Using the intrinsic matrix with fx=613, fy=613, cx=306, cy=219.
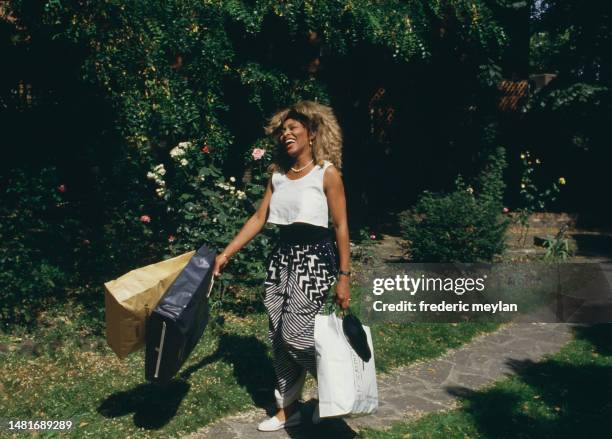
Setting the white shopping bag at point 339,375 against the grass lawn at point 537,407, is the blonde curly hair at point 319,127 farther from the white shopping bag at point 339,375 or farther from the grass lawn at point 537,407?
the grass lawn at point 537,407

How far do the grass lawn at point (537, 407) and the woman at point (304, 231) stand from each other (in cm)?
91

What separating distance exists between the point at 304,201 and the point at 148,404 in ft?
5.97

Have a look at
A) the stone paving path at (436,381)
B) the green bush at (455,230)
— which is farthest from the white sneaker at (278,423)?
the green bush at (455,230)

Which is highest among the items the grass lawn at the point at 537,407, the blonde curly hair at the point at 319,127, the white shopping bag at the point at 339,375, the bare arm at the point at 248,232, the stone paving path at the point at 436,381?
the blonde curly hair at the point at 319,127

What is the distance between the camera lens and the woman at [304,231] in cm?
359

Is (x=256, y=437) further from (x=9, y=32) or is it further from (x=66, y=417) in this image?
(x=9, y=32)

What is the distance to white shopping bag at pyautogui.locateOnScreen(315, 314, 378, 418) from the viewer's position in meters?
3.28

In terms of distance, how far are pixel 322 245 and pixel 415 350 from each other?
2284mm

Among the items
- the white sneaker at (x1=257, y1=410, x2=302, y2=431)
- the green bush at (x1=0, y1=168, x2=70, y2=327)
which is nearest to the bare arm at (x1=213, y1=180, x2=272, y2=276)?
the white sneaker at (x1=257, y1=410, x2=302, y2=431)

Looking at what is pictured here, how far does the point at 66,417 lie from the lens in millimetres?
3984

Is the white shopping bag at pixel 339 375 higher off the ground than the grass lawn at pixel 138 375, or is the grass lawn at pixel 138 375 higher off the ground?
the white shopping bag at pixel 339 375

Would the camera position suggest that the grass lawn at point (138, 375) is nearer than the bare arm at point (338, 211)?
No

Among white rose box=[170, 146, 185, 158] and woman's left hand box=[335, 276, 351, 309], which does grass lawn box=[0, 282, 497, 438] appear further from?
white rose box=[170, 146, 185, 158]

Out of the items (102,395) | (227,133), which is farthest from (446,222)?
(102,395)
